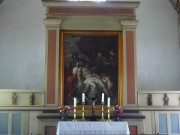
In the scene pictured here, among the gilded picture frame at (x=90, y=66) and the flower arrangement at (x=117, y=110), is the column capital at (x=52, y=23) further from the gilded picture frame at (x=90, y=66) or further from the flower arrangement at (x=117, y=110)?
the flower arrangement at (x=117, y=110)

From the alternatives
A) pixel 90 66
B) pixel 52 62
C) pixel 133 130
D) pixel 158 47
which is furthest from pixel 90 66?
pixel 158 47

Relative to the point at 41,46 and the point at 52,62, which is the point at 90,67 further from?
the point at 41,46

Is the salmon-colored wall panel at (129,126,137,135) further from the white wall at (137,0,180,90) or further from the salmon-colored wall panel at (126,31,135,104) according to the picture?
Answer: the white wall at (137,0,180,90)

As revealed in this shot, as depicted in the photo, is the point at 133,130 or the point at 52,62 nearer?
the point at 133,130

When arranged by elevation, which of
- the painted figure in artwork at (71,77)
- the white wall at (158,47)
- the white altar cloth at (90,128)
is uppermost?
the white wall at (158,47)

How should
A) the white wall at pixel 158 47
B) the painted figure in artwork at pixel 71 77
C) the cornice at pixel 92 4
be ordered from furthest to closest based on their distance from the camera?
the white wall at pixel 158 47 < the cornice at pixel 92 4 < the painted figure in artwork at pixel 71 77

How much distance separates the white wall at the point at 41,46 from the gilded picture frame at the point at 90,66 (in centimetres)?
279

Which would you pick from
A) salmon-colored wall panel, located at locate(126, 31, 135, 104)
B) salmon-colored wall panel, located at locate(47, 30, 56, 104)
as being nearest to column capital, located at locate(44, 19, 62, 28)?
salmon-colored wall panel, located at locate(47, 30, 56, 104)

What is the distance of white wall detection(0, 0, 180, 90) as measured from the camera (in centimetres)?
1204

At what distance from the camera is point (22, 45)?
12.2 metres

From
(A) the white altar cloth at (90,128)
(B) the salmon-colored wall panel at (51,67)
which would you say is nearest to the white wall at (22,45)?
(B) the salmon-colored wall panel at (51,67)

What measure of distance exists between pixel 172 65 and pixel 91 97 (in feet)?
16.0

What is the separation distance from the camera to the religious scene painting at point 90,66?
944 centimetres

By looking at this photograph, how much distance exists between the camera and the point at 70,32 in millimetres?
9734
